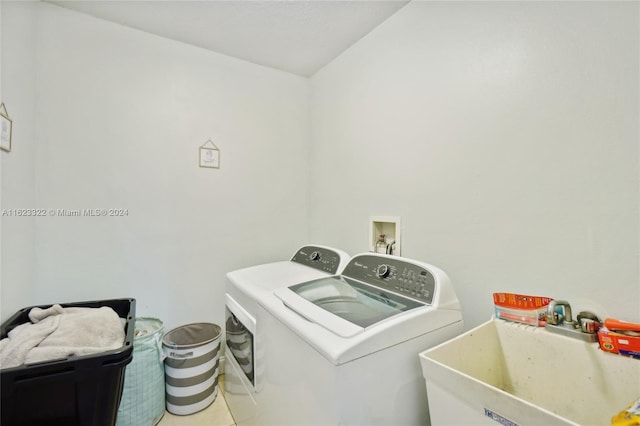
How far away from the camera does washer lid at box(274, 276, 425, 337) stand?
2.98ft

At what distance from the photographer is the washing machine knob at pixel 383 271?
50.0 inches

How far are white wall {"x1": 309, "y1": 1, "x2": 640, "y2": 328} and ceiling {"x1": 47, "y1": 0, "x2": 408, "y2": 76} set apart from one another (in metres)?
0.18

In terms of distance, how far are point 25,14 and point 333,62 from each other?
1.74 m

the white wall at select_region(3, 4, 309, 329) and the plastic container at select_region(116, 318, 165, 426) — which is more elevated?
the white wall at select_region(3, 4, 309, 329)

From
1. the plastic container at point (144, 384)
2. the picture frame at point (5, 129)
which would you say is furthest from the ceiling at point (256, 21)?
the plastic container at point (144, 384)

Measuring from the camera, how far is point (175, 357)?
1655mm

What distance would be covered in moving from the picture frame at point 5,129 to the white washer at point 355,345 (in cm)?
130

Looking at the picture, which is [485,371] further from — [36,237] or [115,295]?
[36,237]

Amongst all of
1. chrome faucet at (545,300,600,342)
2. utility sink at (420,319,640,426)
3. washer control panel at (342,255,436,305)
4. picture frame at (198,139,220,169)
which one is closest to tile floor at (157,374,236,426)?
washer control panel at (342,255,436,305)

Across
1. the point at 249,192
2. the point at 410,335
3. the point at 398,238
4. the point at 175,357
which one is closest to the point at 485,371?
the point at 410,335

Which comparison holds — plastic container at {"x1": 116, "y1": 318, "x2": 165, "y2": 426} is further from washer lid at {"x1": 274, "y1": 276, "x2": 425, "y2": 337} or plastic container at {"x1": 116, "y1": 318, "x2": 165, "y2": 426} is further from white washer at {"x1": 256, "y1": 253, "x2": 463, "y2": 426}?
washer lid at {"x1": 274, "y1": 276, "x2": 425, "y2": 337}

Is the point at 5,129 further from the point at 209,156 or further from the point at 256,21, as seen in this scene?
the point at 256,21

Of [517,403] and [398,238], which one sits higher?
[398,238]

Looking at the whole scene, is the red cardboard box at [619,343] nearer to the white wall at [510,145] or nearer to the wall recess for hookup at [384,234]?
the white wall at [510,145]
